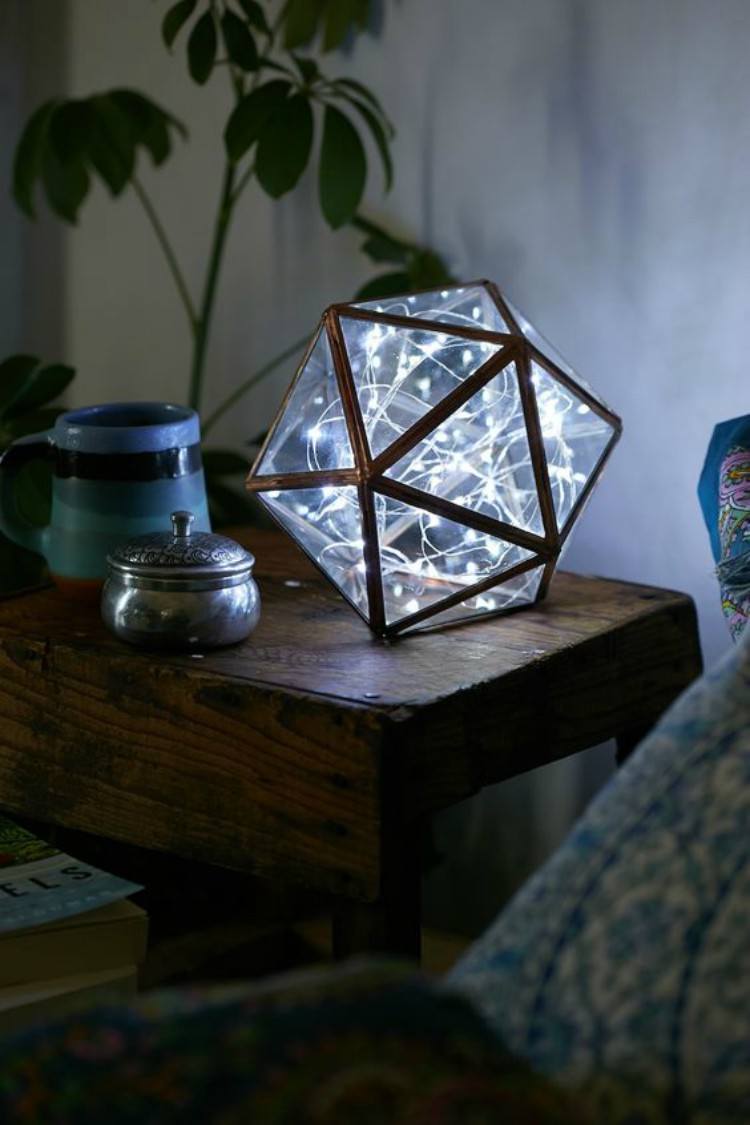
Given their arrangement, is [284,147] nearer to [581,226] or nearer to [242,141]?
[242,141]

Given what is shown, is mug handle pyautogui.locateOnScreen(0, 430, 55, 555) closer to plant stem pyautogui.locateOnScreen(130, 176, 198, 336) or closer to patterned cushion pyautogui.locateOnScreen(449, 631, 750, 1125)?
plant stem pyautogui.locateOnScreen(130, 176, 198, 336)

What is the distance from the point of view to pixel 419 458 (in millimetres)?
1111

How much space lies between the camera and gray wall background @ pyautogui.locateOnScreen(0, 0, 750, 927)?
1.37 m

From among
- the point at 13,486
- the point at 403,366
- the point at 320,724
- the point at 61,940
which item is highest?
the point at 403,366

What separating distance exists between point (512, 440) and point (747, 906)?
63 cm

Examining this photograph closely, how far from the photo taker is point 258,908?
57.7 inches

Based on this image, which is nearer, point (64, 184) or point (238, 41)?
point (238, 41)

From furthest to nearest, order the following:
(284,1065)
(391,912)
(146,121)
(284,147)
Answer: (146,121) < (284,147) < (391,912) < (284,1065)

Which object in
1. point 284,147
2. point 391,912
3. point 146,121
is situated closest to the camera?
point 391,912

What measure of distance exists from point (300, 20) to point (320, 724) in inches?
34.7

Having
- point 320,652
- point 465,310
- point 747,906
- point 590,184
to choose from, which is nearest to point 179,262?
point 590,184

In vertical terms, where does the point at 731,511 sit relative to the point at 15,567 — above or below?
above

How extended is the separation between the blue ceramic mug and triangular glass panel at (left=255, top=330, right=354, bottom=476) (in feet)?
0.32

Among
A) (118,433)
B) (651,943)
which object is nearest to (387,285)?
(118,433)
